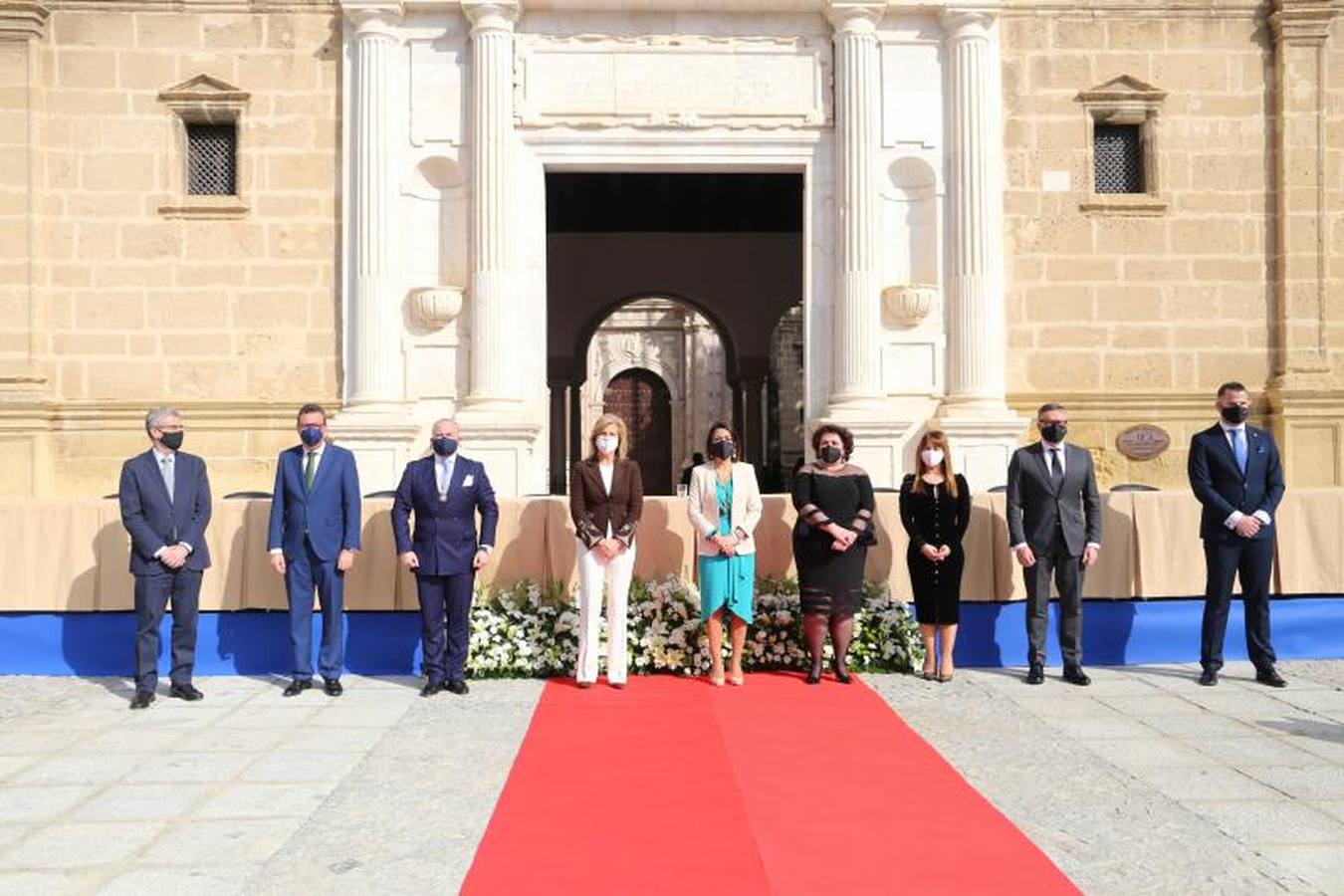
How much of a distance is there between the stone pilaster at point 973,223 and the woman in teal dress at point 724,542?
452cm

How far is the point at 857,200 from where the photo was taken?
38.1 feet

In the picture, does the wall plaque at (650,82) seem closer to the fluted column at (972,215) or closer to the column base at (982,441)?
the fluted column at (972,215)

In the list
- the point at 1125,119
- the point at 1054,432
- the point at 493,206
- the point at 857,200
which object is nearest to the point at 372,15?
the point at 493,206

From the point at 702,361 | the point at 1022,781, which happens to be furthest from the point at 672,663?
the point at 702,361

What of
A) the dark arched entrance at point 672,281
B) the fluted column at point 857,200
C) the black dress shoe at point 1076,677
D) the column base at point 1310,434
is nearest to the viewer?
the black dress shoe at point 1076,677

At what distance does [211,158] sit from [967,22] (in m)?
7.51

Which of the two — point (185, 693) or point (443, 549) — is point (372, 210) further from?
point (185, 693)

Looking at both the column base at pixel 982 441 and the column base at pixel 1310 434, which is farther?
the column base at pixel 1310 434

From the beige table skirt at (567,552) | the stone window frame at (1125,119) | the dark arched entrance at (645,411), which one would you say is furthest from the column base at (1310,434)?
the dark arched entrance at (645,411)

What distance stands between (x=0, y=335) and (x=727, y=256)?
12.7 meters

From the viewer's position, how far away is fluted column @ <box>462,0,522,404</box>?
1145 cm

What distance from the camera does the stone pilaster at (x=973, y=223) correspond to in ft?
38.2

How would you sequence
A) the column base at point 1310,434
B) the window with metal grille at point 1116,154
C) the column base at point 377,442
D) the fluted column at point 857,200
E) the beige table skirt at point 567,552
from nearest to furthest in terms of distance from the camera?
the beige table skirt at point 567,552 < the column base at point 377,442 < the fluted column at point 857,200 < the column base at point 1310,434 < the window with metal grille at point 1116,154

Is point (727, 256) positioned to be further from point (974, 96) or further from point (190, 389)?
point (190, 389)
